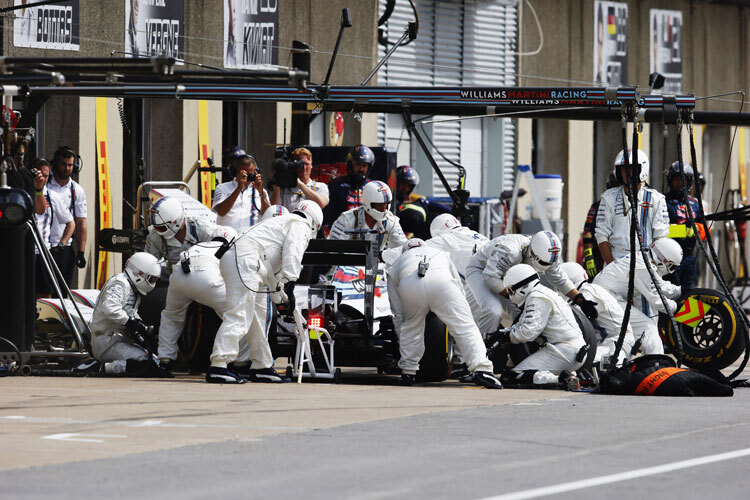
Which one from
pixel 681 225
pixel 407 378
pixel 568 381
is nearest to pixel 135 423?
pixel 407 378

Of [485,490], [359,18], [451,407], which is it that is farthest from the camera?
[359,18]

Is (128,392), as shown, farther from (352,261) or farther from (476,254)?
(476,254)

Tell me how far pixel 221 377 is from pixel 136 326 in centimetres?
119

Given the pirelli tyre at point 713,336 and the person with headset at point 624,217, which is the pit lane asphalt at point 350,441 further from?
the person with headset at point 624,217

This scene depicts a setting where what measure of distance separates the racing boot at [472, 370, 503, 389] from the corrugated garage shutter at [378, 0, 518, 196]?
42.2ft

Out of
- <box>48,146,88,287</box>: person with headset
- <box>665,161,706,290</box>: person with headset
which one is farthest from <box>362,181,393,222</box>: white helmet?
<box>665,161,706,290</box>: person with headset

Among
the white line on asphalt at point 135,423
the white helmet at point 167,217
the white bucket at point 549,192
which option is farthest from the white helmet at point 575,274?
the white bucket at point 549,192

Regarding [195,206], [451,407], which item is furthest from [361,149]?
[451,407]

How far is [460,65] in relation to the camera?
27.0 m

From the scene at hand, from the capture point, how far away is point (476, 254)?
14.1 m

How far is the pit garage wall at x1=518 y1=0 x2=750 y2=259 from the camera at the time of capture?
28.7 meters

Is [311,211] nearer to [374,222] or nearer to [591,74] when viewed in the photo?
[374,222]

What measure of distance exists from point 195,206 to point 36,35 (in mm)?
4784

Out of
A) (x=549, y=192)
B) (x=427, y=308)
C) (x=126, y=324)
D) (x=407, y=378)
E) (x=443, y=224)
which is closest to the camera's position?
(x=427, y=308)
